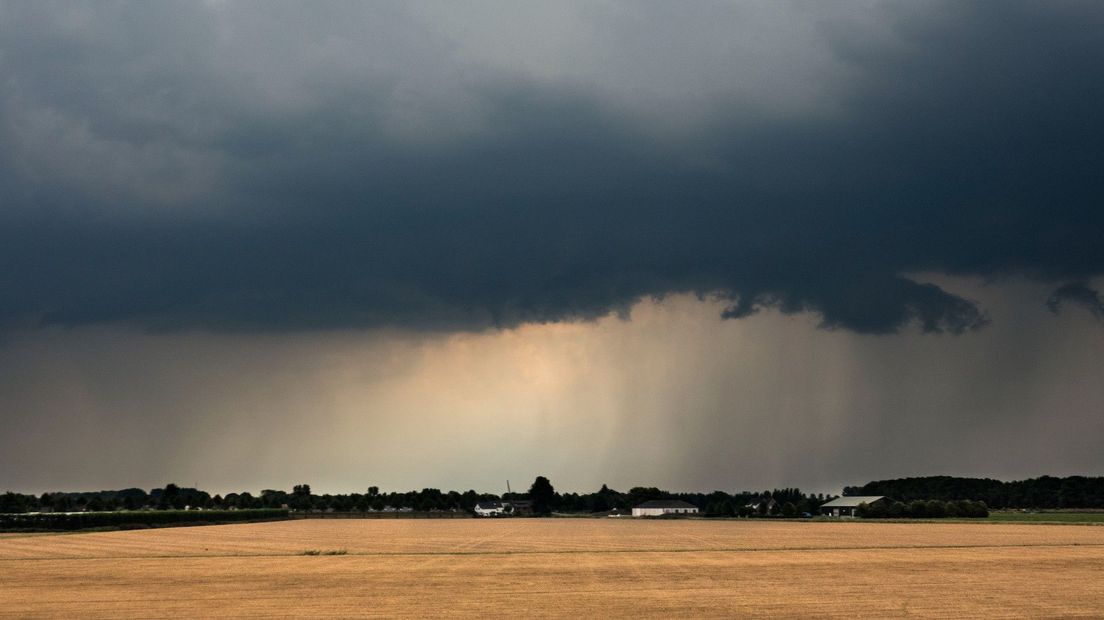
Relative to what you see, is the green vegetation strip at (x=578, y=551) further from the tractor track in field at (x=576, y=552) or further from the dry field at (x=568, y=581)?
the dry field at (x=568, y=581)

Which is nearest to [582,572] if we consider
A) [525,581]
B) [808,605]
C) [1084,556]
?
[525,581]

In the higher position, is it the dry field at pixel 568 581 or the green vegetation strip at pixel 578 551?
the green vegetation strip at pixel 578 551

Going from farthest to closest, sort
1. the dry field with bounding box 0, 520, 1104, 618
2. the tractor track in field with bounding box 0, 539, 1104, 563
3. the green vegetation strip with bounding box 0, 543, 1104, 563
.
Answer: the green vegetation strip with bounding box 0, 543, 1104, 563
the tractor track in field with bounding box 0, 539, 1104, 563
the dry field with bounding box 0, 520, 1104, 618

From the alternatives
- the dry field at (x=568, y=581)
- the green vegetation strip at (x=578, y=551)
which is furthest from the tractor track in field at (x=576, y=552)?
the dry field at (x=568, y=581)

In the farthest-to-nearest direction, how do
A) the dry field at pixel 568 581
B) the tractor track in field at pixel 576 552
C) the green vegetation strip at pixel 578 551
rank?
the green vegetation strip at pixel 578 551 < the tractor track in field at pixel 576 552 < the dry field at pixel 568 581

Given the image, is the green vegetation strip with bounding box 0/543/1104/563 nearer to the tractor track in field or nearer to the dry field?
the tractor track in field

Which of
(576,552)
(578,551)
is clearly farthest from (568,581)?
(578,551)

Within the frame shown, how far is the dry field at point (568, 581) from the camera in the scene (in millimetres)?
44094

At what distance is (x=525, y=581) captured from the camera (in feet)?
185

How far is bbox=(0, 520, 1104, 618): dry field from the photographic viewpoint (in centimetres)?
4409

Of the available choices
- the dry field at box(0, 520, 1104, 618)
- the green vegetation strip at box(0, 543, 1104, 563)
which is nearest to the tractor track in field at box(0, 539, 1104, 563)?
the green vegetation strip at box(0, 543, 1104, 563)

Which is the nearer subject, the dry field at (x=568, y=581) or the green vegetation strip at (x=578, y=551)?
the dry field at (x=568, y=581)

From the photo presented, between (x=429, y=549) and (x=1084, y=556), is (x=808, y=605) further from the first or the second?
(x=429, y=549)

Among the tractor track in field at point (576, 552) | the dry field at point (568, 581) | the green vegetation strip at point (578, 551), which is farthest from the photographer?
the green vegetation strip at point (578, 551)
